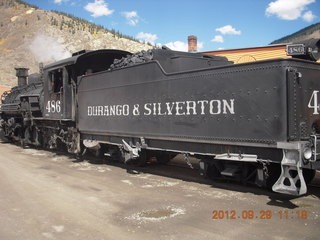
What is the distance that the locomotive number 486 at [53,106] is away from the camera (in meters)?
9.61

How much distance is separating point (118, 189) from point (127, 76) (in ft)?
8.31

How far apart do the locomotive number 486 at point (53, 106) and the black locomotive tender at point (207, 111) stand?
6.4 inches

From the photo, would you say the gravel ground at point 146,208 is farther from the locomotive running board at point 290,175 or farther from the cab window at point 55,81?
the cab window at point 55,81

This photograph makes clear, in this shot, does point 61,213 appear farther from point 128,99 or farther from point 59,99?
point 59,99

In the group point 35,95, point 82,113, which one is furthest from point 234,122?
point 35,95

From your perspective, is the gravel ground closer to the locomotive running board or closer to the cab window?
the locomotive running board

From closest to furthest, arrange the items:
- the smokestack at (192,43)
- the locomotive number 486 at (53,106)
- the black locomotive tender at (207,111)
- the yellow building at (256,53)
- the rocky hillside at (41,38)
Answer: the black locomotive tender at (207,111) → the locomotive number 486 at (53,106) → the yellow building at (256,53) → the smokestack at (192,43) → the rocky hillside at (41,38)

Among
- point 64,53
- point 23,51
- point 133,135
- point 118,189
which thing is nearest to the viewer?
point 118,189

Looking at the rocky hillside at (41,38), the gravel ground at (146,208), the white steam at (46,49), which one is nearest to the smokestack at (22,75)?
the gravel ground at (146,208)

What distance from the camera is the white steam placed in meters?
39.1

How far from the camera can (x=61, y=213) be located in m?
4.54

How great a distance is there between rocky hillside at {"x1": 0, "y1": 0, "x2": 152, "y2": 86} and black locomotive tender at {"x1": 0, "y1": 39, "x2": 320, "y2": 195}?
3021cm

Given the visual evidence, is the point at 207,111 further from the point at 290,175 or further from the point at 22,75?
the point at 22,75

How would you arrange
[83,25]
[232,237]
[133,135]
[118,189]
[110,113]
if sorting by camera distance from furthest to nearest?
[83,25] < [110,113] < [133,135] < [118,189] < [232,237]
